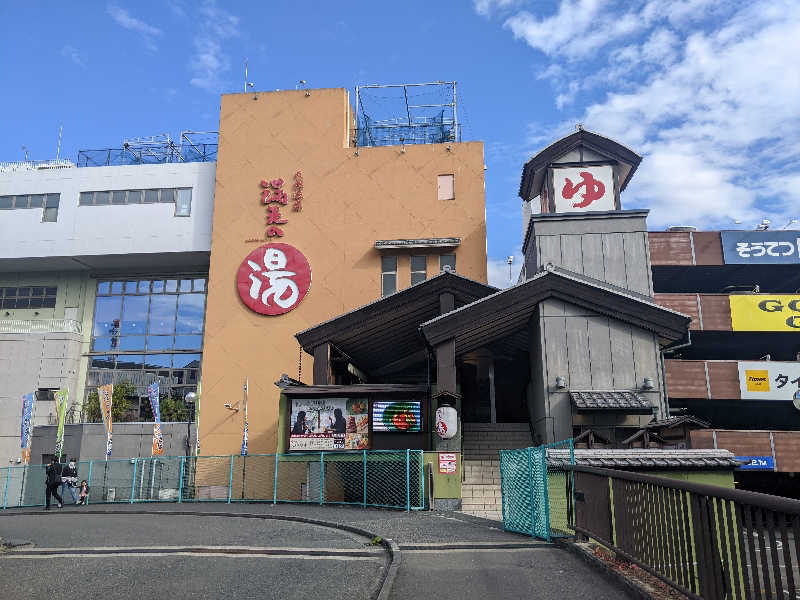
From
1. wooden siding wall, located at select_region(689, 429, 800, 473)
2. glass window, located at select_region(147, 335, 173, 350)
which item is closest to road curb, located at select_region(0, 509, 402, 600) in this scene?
glass window, located at select_region(147, 335, 173, 350)

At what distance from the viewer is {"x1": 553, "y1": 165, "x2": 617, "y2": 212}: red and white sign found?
88.5 feet

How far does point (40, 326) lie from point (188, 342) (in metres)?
9.37

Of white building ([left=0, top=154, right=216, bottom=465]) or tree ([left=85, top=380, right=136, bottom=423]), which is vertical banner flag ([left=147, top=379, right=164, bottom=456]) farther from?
white building ([left=0, top=154, right=216, bottom=465])

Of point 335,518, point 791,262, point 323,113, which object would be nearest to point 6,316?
point 323,113

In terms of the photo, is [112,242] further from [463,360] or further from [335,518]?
[335,518]

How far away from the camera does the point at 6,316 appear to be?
4047 cm

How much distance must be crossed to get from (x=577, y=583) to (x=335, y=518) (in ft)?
29.8

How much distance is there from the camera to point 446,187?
3431cm

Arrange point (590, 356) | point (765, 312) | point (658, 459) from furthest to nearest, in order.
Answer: point (765, 312), point (590, 356), point (658, 459)

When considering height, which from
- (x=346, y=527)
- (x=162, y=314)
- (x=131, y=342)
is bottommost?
(x=346, y=527)

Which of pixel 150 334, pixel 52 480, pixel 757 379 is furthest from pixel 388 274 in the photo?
pixel 757 379

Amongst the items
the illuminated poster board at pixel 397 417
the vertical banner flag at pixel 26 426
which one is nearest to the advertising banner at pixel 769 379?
the illuminated poster board at pixel 397 417

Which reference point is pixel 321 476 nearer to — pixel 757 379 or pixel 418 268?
pixel 418 268

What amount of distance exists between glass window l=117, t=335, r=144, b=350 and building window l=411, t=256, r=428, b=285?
16.9 m
